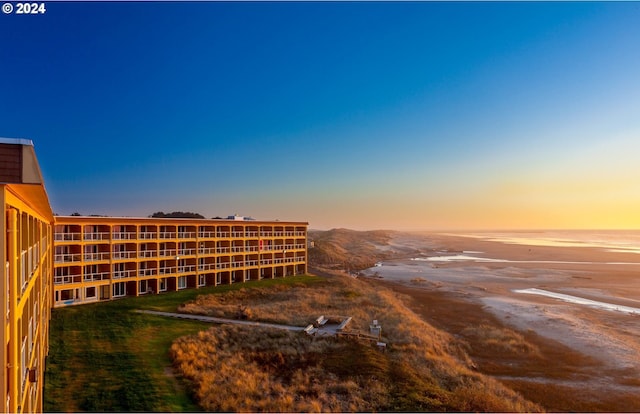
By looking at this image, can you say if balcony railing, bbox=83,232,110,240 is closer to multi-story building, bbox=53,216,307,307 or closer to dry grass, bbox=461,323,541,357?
multi-story building, bbox=53,216,307,307

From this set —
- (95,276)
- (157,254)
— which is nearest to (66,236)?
(95,276)

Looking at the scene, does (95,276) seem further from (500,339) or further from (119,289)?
(500,339)

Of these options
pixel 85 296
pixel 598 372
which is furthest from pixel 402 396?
pixel 85 296

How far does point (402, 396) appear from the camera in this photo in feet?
64.9

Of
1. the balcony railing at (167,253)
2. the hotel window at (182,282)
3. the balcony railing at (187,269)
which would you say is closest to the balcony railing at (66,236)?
the balcony railing at (167,253)

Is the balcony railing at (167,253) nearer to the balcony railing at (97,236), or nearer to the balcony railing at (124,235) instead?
the balcony railing at (124,235)

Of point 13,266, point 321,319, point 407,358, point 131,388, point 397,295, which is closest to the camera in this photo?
point 13,266

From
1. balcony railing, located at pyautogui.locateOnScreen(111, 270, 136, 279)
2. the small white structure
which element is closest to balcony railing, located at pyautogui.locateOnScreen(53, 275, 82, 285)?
balcony railing, located at pyautogui.locateOnScreen(111, 270, 136, 279)

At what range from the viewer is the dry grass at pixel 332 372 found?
18984 millimetres

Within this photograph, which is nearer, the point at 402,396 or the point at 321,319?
the point at 402,396

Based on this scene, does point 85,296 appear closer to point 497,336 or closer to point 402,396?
point 402,396

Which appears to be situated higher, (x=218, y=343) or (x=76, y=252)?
(x=76, y=252)

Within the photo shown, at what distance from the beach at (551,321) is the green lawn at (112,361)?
64.3 feet

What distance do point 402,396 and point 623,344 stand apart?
22.8m
